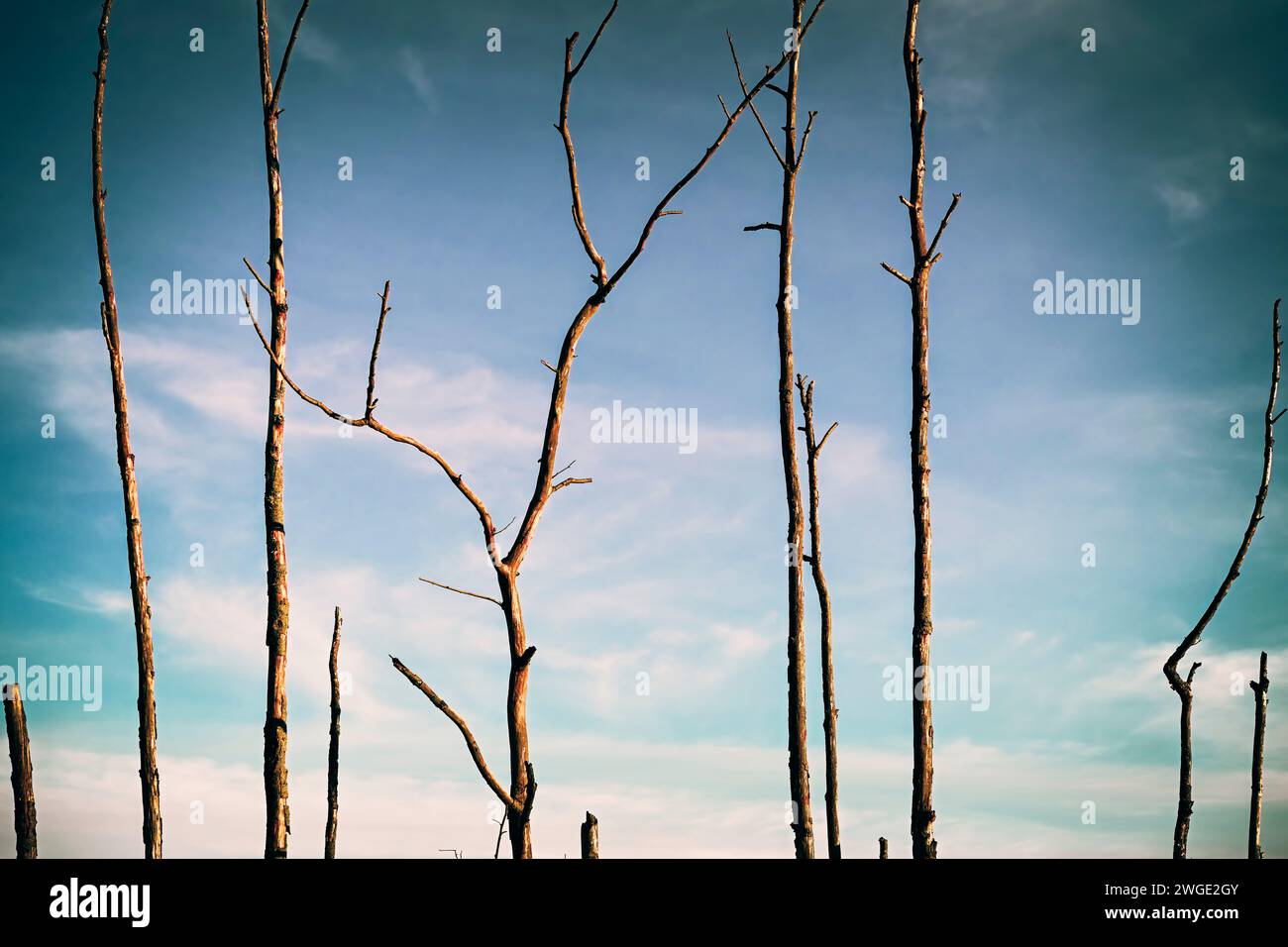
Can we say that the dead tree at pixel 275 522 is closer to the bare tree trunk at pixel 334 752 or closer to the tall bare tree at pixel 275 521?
the tall bare tree at pixel 275 521

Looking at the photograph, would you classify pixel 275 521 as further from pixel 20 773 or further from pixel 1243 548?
pixel 1243 548

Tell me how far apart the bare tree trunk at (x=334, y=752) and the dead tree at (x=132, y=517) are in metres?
3.62

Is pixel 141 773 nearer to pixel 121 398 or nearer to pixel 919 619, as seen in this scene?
pixel 121 398

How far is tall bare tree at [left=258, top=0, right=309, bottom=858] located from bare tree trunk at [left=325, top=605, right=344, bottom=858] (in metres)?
5.16

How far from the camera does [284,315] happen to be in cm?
1136

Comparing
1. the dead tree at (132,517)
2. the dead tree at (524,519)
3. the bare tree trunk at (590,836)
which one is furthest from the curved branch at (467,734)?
the dead tree at (132,517)

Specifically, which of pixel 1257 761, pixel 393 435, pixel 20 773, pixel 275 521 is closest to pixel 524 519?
pixel 393 435

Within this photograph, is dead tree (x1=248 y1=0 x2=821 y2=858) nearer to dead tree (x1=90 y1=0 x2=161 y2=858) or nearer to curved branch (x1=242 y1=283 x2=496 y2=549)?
curved branch (x1=242 y1=283 x2=496 y2=549)
